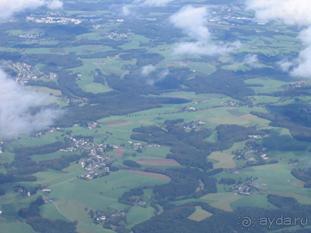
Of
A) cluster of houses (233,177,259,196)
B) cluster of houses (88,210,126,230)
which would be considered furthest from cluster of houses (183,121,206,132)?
cluster of houses (88,210,126,230)

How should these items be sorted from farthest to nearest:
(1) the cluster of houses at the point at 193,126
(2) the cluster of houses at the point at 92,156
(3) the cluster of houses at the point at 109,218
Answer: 1. (1) the cluster of houses at the point at 193,126
2. (2) the cluster of houses at the point at 92,156
3. (3) the cluster of houses at the point at 109,218

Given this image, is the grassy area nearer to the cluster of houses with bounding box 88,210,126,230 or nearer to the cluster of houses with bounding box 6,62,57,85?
the cluster of houses with bounding box 88,210,126,230

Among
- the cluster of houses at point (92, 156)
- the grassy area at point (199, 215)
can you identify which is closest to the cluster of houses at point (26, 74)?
the cluster of houses at point (92, 156)

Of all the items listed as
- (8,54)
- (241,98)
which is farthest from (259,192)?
(8,54)

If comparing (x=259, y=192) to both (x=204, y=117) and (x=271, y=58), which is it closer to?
(x=204, y=117)

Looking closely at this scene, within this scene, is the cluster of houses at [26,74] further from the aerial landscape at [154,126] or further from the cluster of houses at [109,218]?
the cluster of houses at [109,218]

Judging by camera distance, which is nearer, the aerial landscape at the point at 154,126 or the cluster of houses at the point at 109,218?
the cluster of houses at the point at 109,218

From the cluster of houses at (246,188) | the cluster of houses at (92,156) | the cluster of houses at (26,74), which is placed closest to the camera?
the cluster of houses at (246,188)

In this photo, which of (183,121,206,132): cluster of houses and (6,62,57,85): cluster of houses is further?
(6,62,57,85): cluster of houses
